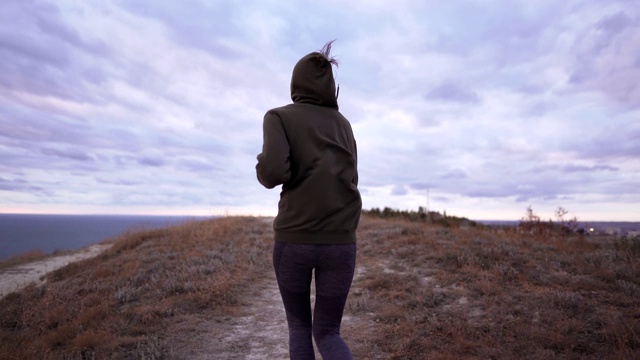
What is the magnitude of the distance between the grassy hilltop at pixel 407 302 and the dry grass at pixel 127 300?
→ 2 centimetres

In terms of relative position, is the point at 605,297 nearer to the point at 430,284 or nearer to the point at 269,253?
the point at 430,284

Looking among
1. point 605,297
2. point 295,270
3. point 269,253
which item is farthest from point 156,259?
point 605,297

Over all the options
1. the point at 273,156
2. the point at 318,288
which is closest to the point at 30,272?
the point at 318,288

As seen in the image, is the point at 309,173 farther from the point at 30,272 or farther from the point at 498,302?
the point at 30,272

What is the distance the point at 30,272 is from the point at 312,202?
38.2 ft

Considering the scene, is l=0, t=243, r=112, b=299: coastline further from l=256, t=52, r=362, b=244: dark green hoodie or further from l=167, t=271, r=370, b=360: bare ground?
l=256, t=52, r=362, b=244: dark green hoodie

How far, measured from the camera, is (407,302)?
547cm

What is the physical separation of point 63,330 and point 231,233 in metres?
7.52

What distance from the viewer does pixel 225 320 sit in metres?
5.33

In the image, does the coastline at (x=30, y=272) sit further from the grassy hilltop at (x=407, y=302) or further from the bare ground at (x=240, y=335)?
the bare ground at (x=240, y=335)

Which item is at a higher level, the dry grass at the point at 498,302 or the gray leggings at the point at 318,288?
the gray leggings at the point at 318,288

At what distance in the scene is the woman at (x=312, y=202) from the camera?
6.63 ft

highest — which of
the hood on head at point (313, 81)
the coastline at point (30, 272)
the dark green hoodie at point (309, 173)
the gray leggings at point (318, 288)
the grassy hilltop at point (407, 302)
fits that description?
the hood on head at point (313, 81)

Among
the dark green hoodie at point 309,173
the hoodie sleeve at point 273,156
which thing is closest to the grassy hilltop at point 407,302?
the dark green hoodie at point 309,173
